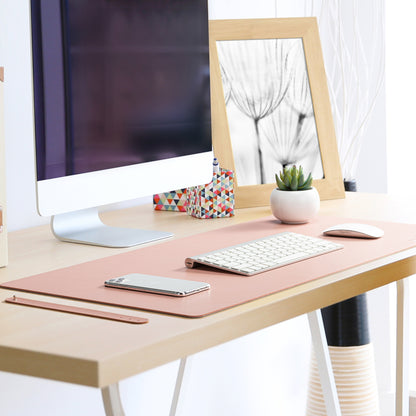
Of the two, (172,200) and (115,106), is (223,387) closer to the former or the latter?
(172,200)

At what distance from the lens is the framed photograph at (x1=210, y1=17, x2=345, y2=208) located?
1.75 metres

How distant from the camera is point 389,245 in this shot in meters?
1.28

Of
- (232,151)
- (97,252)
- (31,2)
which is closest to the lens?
(31,2)

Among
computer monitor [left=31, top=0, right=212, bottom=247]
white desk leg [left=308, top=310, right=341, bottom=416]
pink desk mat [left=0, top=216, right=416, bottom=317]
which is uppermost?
computer monitor [left=31, top=0, right=212, bottom=247]

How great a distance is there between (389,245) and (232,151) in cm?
56

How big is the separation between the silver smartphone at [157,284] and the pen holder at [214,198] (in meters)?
0.55

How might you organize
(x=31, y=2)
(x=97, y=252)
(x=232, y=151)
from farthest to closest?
(x=232, y=151) < (x=97, y=252) < (x=31, y=2)

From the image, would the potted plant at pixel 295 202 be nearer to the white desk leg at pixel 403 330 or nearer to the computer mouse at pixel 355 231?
the computer mouse at pixel 355 231

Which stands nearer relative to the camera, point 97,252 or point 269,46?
point 97,252

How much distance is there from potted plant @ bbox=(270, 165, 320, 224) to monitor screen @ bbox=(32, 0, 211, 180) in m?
0.20

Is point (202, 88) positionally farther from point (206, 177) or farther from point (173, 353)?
point (173, 353)

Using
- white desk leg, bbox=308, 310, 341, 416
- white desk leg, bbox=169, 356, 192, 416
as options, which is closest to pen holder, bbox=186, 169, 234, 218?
white desk leg, bbox=308, 310, 341, 416

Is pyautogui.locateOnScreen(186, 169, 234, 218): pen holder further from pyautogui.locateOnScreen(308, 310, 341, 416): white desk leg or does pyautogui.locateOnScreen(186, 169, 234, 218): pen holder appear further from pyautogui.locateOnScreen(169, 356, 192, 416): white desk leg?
pyautogui.locateOnScreen(169, 356, 192, 416): white desk leg

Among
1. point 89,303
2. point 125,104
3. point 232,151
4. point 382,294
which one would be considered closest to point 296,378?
point 382,294
